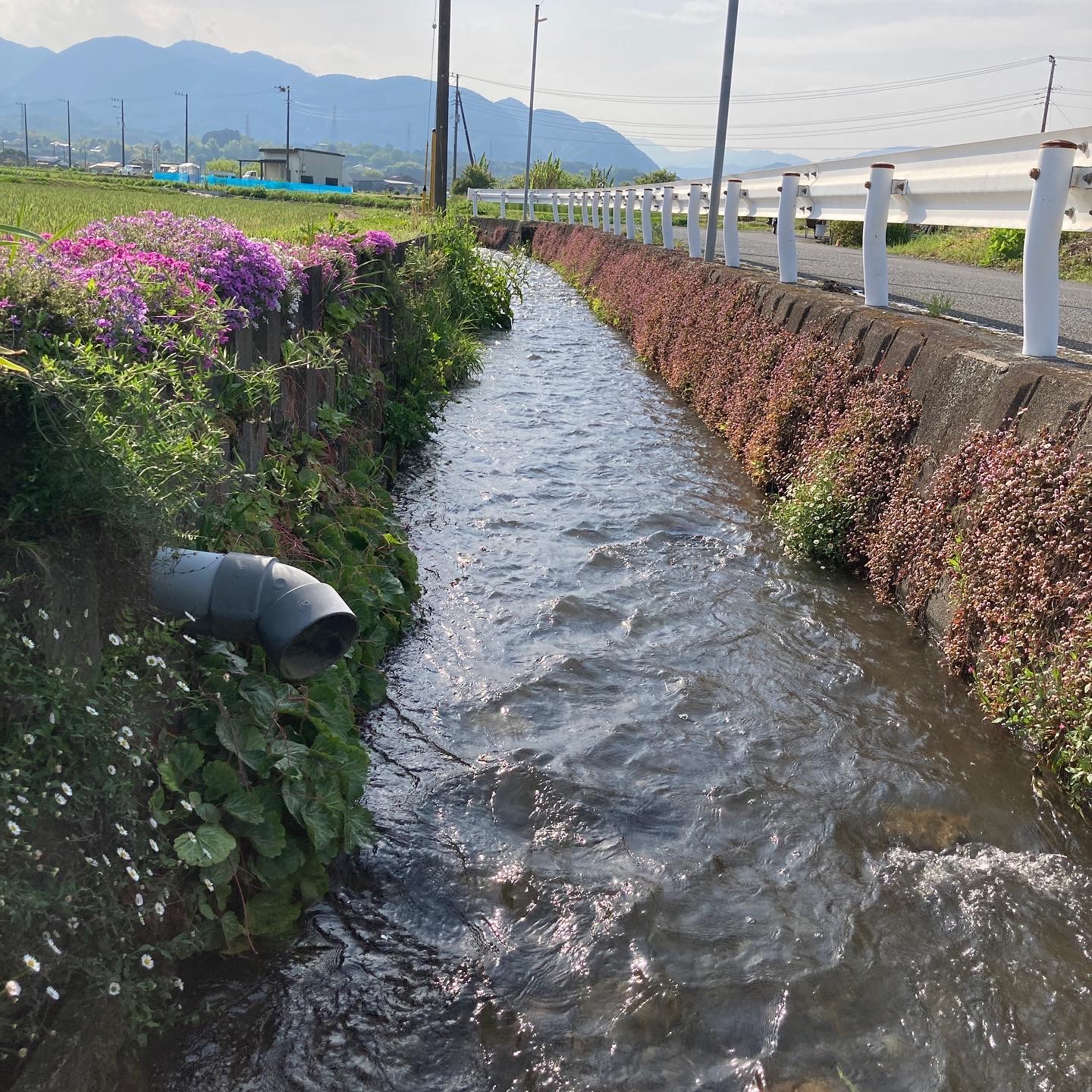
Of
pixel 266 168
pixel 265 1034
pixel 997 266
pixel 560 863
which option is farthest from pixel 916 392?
pixel 266 168

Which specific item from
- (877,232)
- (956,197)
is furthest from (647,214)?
(956,197)

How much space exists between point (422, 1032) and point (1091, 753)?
7.03 ft

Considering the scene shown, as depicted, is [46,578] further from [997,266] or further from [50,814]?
[997,266]

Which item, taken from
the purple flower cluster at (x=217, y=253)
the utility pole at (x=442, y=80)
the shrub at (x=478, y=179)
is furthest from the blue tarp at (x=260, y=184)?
the purple flower cluster at (x=217, y=253)

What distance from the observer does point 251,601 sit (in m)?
2.65

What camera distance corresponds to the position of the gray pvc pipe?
2592 millimetres

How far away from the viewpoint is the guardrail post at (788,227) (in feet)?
29.5

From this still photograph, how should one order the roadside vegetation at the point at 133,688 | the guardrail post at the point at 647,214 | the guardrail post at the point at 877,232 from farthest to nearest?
the guardrail post at the point at 647,214, the guardrail post at the point at 877,232, the roadside vegetation at the point at 133,688

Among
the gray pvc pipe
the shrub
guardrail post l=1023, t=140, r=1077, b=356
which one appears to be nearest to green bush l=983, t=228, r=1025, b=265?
guardrail post l=1023, t=140, r=1077, b=356

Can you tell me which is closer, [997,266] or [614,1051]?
[614,1051]

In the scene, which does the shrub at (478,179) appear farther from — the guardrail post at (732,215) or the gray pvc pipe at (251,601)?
the gray pvc pipe at (251,601)

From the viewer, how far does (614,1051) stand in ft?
8.17

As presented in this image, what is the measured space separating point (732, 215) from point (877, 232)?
15.1 feet

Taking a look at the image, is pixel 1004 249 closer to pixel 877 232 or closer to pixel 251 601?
pixel 877 232
